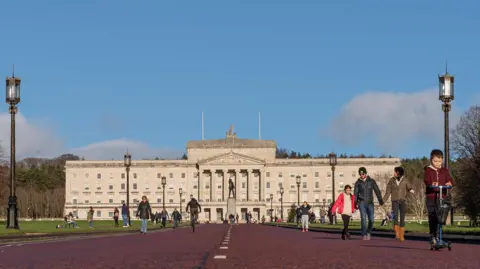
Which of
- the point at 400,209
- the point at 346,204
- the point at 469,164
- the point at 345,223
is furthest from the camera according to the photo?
the point at 469,164

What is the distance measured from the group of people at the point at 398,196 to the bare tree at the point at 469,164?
3841cm

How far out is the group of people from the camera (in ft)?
60.0

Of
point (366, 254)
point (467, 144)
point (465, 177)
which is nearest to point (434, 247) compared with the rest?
point (366, 254)

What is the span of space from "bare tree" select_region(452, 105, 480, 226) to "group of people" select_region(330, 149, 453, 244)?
38.4m

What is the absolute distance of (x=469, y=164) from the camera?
75.1m

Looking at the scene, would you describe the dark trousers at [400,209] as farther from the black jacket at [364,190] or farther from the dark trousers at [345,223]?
the dark trousers at [345,223]

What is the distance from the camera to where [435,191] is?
1827 centimetres

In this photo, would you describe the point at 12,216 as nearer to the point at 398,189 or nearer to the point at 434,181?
the point at 398,189

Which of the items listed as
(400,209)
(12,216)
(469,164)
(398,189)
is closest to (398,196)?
(398,189)

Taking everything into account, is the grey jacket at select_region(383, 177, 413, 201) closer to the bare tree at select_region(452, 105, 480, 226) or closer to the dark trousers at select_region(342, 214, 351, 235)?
the dark trousers at select_region(342, 214, 351, 235)

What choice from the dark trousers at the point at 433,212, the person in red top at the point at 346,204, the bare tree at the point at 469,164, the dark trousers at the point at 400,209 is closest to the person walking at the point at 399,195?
the dark trousers at the point at 400,209

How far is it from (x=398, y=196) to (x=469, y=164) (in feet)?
168

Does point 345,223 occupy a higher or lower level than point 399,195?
lower

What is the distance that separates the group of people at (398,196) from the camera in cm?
1828
